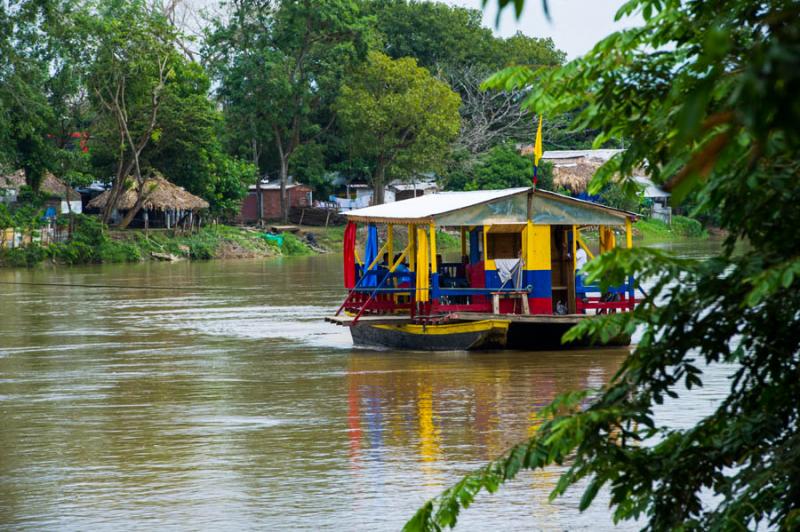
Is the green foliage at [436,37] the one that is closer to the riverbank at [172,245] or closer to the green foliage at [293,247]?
the riverbank at [172,245]

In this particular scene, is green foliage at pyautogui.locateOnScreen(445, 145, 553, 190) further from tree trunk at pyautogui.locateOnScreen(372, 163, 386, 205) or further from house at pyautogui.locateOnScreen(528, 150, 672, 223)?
tree trunk at pyautogui.locateOnScreen(372, 163, 386, 205)

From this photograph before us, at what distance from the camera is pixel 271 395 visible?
14.4 metres

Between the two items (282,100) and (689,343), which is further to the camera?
(282,100)

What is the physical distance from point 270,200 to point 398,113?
9179 mm

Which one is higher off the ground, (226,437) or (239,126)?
(239,126)

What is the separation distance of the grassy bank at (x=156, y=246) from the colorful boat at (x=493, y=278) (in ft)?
88.4

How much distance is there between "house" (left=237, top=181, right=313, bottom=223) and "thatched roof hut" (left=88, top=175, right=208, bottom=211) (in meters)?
9.25

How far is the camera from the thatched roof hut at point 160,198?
161 ft

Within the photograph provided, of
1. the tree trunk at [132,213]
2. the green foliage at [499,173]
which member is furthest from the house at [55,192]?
the green foliage at [499,173]

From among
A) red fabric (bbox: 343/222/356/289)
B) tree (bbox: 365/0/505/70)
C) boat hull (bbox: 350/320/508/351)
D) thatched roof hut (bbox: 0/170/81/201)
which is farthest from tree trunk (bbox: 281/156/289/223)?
boat hull (bbox: 350/320/508/351)

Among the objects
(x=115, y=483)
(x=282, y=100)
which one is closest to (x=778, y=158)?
(x=115, y=483)

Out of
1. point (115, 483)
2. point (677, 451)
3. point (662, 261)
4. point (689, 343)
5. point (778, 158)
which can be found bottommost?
point (115, 483)

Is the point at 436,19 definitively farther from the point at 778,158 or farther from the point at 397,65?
the point at 778,158

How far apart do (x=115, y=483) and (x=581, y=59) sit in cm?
635
